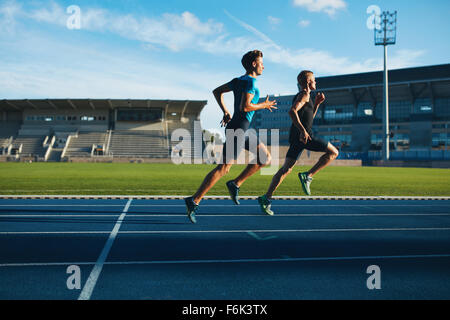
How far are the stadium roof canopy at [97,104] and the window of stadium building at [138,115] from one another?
81 cm

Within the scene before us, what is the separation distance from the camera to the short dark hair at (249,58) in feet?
14.6

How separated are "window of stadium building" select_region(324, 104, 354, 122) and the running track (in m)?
74.7

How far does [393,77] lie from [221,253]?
7497cm

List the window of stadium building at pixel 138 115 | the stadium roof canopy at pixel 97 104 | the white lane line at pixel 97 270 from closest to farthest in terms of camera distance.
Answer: the white lane line at pixel 97 270
the stadium roof canopy at pixel 97 104
the window of stadium building at pixel 138 115

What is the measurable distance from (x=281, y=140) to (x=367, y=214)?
273ft

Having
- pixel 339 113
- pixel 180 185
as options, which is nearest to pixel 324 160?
pixel 180 185

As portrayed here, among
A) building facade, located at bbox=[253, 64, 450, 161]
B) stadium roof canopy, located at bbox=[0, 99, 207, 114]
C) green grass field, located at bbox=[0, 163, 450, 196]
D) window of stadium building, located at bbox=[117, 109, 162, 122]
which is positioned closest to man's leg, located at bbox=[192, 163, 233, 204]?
green grass field, located at bbox=[0, 163, 450, 196]

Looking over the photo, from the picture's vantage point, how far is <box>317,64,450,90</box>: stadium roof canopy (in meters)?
66.5

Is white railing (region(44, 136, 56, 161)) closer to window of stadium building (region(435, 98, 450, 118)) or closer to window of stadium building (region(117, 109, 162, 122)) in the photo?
window of stadium building (region(117, 109, 162, 122))

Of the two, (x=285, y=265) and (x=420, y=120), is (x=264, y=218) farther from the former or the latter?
(x=420, y=120)

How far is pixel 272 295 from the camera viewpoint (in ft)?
9.55

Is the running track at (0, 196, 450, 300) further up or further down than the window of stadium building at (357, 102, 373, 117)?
further down

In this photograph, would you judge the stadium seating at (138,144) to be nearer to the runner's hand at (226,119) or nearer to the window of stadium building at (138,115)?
the window of stadium building at (138,115)

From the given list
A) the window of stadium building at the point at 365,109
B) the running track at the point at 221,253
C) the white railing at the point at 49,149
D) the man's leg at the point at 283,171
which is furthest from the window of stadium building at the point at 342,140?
the man's leg at the point at 283,171
